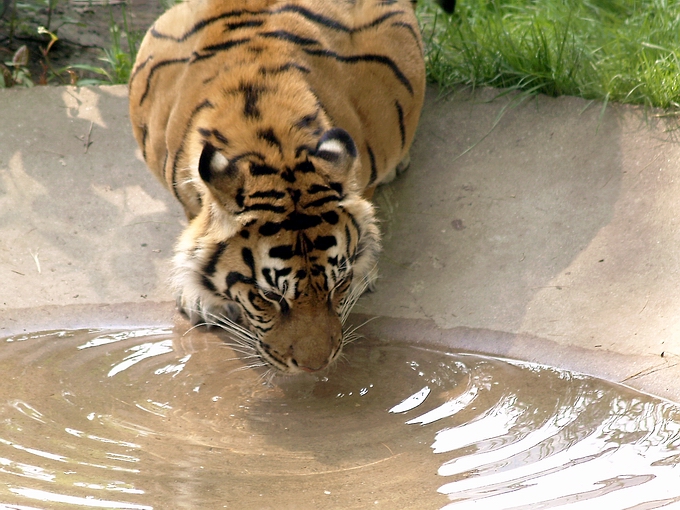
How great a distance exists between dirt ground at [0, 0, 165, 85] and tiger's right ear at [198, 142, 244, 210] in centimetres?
285

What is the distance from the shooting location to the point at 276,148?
2.71 m

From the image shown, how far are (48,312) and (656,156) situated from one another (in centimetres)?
272

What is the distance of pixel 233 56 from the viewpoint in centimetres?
307

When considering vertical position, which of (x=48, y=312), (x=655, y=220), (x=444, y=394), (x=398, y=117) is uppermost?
(x=398, y=117)

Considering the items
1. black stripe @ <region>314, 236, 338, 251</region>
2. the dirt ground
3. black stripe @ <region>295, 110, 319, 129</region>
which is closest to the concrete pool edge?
black stripe @ <region>314, 236, 338, 251</region>

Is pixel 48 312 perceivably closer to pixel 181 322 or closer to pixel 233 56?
pixel 181 322

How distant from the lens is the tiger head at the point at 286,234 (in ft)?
8.64

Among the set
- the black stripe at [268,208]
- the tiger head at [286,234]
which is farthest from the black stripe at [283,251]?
the black stripe at [268,208]

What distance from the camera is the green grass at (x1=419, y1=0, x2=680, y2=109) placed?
4.07m

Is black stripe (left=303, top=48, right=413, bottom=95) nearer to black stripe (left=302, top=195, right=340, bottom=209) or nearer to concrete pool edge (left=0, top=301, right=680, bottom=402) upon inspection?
black stripe (left=302, top=195, right=340, bottom=209)

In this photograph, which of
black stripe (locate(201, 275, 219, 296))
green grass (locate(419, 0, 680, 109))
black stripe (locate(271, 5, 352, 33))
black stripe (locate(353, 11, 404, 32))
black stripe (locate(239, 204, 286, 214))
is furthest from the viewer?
green grass (locate(419, 0, 680, 109))

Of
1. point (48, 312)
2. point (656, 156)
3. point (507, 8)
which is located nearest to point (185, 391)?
point (48, 312)

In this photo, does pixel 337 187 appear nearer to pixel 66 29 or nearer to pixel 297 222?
pixel 297 222

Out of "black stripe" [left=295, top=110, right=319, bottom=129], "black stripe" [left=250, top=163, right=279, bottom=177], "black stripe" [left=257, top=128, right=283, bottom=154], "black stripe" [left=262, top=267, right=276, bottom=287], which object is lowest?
"black stripe" [left=262, top=267, right=276, bottom=287]
